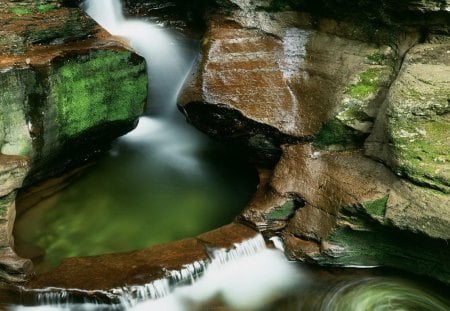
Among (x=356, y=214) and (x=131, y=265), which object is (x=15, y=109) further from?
(x=356, y=214)

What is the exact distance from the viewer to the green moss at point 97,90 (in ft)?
18.8

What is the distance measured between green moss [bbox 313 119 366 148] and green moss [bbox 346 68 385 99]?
0.42m

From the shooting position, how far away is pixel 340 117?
5668mm

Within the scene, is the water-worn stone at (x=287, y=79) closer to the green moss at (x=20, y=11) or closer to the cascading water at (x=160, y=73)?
the cascading water at (x=160, y=73)

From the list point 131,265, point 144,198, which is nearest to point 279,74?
point 144,198

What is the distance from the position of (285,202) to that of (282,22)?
2588mm

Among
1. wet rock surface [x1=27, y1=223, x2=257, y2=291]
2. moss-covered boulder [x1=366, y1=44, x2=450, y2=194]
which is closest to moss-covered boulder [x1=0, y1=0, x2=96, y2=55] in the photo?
wet rock surface [x1=27, y1=223, x2=257, y2=291]

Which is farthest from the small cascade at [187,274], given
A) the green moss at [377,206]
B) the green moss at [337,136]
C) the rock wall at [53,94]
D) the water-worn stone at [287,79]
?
the water-worn stone at [287,79]

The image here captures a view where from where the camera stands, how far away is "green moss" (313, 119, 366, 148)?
18.6ft

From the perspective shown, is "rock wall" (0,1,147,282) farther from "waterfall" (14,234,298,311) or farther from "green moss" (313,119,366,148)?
"green moss" (313,119,366,148)

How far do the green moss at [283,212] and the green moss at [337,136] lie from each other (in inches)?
32.9

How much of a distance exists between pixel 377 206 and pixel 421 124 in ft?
3.30

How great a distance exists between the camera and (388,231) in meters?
5.04

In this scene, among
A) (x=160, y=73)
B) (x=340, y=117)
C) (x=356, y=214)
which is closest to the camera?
(x=356, y=214)
